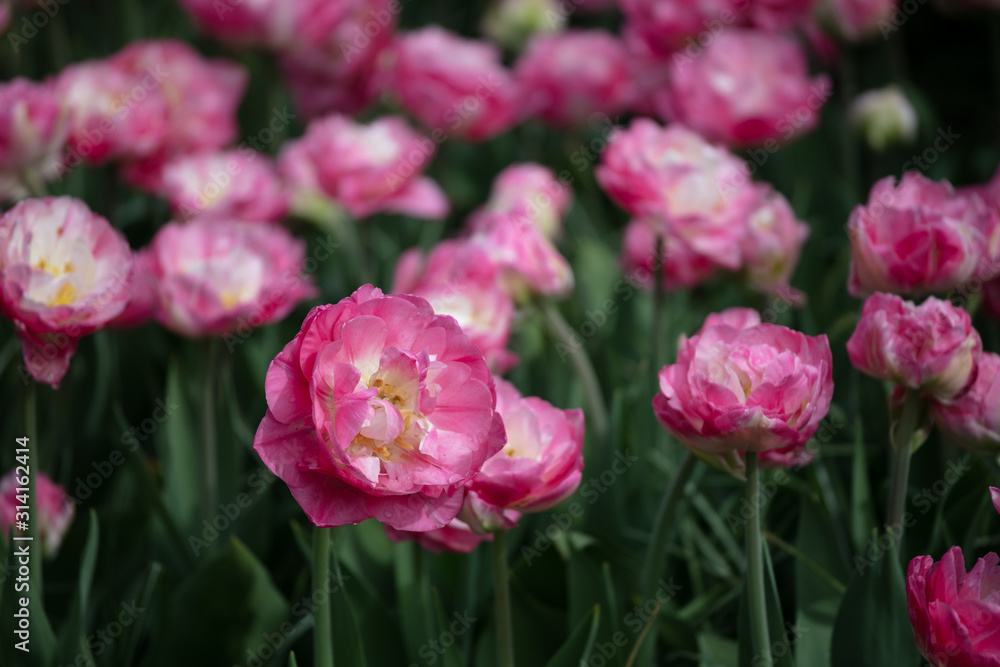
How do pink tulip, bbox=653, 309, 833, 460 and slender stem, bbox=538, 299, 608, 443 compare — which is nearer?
pink tulip, bbox=653, 309, 833, 460

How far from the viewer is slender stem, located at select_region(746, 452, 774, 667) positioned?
2.06ft

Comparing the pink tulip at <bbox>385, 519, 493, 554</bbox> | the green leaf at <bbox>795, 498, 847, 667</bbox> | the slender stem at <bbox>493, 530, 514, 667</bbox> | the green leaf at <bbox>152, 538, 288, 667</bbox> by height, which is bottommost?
the green leaf at <bbox>152, 538, 288, 667</bbox>

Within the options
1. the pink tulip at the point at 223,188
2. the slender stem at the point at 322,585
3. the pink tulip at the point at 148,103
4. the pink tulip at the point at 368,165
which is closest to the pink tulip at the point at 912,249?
the slender stem at the point at 322,585

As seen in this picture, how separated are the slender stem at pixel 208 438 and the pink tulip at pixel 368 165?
1.27 feet

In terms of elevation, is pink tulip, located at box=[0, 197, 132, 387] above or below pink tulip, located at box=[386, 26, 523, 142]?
above

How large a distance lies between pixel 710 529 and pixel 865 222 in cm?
47

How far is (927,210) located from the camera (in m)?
0.76

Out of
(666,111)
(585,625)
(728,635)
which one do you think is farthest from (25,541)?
(666,111)

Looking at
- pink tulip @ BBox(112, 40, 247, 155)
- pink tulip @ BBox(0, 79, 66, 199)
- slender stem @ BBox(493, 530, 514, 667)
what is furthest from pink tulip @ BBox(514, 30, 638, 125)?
slender stem @ BBox(493, 530, 514, 667)

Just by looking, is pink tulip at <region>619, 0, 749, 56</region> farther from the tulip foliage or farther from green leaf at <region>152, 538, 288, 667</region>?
green leaf at <region>152, 538, 288, 667</region>

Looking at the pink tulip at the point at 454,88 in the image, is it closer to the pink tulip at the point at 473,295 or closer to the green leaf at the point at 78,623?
the pink tulip at the point at 473,295

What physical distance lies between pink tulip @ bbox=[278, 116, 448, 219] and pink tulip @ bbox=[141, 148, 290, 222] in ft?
0.24

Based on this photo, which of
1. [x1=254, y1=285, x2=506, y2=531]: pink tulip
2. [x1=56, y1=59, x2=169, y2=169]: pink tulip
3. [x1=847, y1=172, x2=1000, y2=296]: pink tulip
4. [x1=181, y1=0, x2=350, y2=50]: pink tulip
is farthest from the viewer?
[x1=181, y1=0, x2=350, y2=50]: pink tulip

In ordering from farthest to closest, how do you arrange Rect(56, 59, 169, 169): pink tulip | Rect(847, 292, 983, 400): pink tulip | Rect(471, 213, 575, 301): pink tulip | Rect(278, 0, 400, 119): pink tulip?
Rect(278, 0, 400, 119): pink tulip
Rect(56, 59, 169, 169): pink tulip
Rect(471, 213, 575, 301): pink tulip
Rect(847, 292, 983, 400): pink tulip
